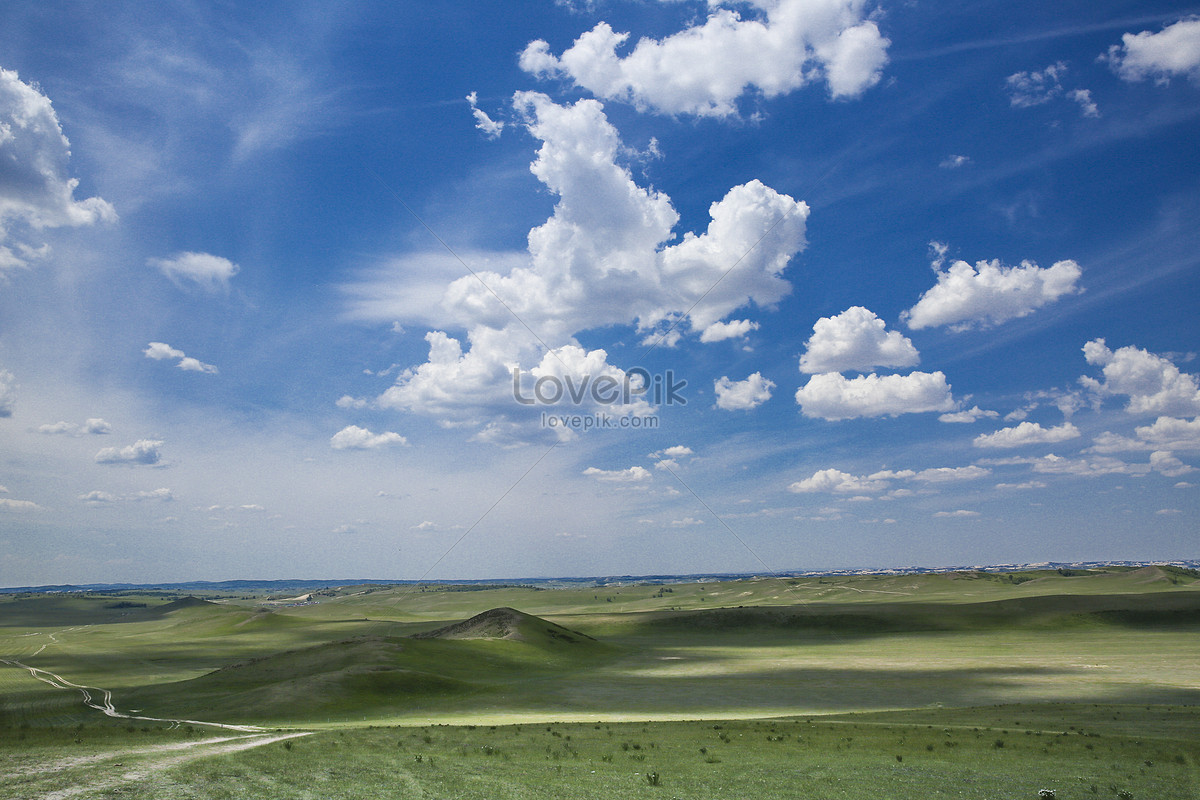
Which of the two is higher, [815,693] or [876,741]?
[876,741]

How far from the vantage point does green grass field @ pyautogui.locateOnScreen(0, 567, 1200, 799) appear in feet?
73.0

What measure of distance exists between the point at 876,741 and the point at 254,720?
37.9 m

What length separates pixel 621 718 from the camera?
42.9 meters

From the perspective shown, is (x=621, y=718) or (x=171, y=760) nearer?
(x=171, y=760)

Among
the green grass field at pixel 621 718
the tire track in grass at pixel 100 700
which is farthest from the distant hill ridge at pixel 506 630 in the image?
the tire track in grass at pixel 100 700

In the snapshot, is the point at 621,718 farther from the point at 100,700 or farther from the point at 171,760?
the point at 100,700

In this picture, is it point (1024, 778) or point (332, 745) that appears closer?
point (1024, 778)

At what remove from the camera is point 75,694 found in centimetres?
6169

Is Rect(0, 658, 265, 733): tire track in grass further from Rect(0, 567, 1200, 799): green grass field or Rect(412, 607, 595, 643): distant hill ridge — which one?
Rect(412, 607, 595, 643): distant hill ridge

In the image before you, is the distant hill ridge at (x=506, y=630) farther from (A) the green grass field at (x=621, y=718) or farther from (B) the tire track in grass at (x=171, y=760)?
(B) the tire track in grass at (x=171, y=760)

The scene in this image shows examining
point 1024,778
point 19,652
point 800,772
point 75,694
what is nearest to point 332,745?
point 800,772

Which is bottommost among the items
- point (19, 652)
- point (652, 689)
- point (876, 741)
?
point (19, 652)

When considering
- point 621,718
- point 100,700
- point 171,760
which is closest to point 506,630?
point 100,700

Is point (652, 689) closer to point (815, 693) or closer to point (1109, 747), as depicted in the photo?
point (815, 693)
